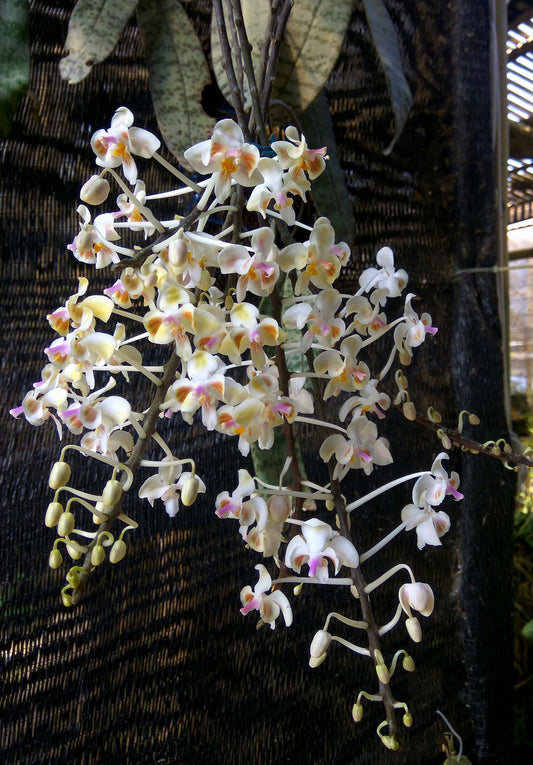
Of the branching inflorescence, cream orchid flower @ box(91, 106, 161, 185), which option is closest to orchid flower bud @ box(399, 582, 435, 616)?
the branching inflorescence

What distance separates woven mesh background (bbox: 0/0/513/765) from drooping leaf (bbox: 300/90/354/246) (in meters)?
0.18

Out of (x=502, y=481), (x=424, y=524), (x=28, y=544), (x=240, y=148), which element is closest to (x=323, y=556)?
(x=424, y=524)

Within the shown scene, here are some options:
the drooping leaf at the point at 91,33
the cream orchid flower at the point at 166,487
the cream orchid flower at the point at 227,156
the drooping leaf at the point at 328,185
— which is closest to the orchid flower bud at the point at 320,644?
the cream orchid flower at the point at 166,487

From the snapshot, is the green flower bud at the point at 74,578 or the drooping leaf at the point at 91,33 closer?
the green flower bud at the point at 74,578

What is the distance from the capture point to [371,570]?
0.85 m

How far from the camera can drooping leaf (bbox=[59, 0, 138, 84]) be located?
0.55 meters

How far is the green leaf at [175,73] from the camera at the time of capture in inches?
24.1

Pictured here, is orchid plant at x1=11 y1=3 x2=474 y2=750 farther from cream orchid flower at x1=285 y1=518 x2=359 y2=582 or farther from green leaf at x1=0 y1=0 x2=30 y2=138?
green leaf at x1=0 y1=0 x2=30 y2=138

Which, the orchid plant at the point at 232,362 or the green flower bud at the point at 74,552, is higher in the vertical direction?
the orchid plant at the point at 232,362

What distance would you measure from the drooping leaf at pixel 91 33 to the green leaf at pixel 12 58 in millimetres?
37

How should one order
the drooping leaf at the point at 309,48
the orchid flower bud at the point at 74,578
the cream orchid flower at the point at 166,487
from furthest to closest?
the drooping leaf at the point at 309,48
the cream orchid flower at the point at 166,487
the orchid flower bud at the point at 74,578

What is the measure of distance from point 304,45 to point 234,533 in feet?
1.95

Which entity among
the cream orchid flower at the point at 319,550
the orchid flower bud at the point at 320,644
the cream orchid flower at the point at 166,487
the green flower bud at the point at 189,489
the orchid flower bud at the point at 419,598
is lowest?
the orchid flower bud at the point at 320,644

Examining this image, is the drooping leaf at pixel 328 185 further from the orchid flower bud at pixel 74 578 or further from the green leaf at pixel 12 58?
the orchid flower bud at pixel 74 578
